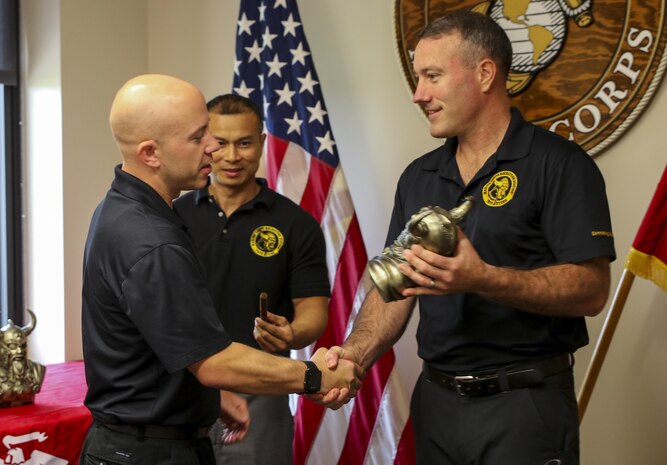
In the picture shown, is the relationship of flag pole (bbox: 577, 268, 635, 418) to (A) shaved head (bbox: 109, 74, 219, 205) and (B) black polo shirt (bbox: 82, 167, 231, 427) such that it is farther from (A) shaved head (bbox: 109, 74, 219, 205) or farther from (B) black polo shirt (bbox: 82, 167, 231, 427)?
(A) shaved head (bbox: 109, 74, 219, 205)

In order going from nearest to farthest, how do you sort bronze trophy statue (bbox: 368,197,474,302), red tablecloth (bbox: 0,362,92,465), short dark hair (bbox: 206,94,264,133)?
bronze trophy statue (bbox: 368,197,474,302) < red tablecloth (bbox: 0,362,92,465) < short dark hair (bbox: 206,94,264,133)

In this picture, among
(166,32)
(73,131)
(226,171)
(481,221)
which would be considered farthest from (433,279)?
(166,32)

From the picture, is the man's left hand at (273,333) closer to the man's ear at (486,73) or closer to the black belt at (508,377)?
the black belt at (508,377)

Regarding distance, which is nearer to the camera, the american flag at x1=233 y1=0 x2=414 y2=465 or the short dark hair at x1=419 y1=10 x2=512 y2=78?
the short dark hair at x1=419 y1=10 x2=512 y2=78

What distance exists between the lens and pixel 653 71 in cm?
264

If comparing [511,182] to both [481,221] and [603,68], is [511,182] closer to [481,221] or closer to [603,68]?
[481,221]

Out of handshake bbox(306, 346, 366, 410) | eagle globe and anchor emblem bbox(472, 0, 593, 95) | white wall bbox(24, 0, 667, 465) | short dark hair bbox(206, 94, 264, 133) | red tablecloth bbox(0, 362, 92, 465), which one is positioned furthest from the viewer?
eagle globe and anchor emblem bbox(472, 0, 593, 95)

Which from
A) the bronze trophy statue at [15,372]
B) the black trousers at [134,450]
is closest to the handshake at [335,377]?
the black trousers at [134,450]

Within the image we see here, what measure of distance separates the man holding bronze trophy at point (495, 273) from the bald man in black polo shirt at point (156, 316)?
336mm

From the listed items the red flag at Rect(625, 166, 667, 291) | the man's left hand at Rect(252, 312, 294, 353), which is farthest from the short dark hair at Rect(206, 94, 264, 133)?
the red flag at Rect(625, 166, 667, 291)

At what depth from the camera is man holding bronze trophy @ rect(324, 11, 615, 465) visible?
1.82 metres

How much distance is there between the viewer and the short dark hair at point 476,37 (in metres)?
2.10

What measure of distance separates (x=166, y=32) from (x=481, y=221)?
2.36 meters

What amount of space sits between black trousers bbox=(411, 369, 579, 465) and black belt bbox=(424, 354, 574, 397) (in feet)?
0.05
